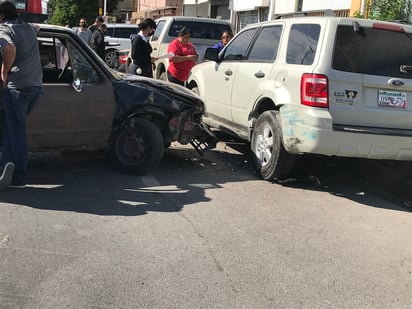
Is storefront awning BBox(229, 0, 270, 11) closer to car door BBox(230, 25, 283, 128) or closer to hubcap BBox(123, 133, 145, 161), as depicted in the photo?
car door BBox(230, 25, 283, 128)

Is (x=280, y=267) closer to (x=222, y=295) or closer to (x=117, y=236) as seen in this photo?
(x=222, y=295)

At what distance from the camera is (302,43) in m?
6.08

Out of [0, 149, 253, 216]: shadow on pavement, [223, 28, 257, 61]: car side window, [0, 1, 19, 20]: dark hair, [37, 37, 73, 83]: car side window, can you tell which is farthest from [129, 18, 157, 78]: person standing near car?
[0, 1, 19, 20]: dark hair

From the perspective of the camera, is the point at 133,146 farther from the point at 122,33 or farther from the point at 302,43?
the point at 122,33

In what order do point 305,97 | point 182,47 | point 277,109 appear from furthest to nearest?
point 182,47 < point 277,109 < point 305,97

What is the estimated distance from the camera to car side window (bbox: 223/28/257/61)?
741 centimetres

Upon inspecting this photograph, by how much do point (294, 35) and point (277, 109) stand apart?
2.93 feet

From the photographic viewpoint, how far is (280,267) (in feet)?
13.8

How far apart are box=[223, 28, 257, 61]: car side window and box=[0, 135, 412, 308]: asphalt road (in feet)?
5.69

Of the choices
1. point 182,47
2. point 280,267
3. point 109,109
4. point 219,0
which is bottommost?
point 280,267

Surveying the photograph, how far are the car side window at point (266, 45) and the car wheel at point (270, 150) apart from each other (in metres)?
0.77

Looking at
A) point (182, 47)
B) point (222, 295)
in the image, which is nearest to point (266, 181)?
point (222, 295)

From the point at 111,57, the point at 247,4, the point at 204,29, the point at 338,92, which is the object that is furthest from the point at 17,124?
the point at 247,4

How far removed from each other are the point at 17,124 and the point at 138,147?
1506 millimetres
